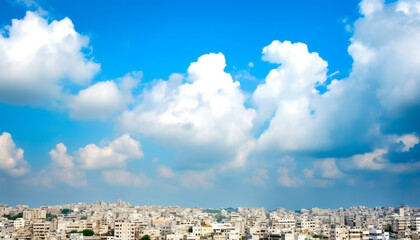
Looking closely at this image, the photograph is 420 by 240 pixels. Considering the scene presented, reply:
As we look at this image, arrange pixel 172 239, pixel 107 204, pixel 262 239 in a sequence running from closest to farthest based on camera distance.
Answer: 1. pixel 172 239
2. pixel 262 239
3. pixel 107 204

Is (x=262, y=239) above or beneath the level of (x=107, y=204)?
beneath

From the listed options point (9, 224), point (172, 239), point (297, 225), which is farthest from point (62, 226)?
point (297, 225)

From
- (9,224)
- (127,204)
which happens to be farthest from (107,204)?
(9,224)

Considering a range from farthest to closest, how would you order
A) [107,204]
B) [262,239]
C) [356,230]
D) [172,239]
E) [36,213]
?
1. [107,204]
2. [36,213]
3. [262,239]
4. [172,239]
5. [356,230]

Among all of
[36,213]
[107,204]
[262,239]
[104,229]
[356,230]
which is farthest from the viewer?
[107,204]

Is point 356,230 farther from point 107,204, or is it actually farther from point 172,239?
point 107,204

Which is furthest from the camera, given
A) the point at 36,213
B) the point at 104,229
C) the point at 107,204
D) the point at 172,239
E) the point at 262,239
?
the point at 107,204

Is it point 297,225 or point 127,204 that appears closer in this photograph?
→ point 297,225

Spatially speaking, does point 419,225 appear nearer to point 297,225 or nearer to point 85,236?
point 297,225

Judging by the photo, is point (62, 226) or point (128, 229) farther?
point (62, 226)
